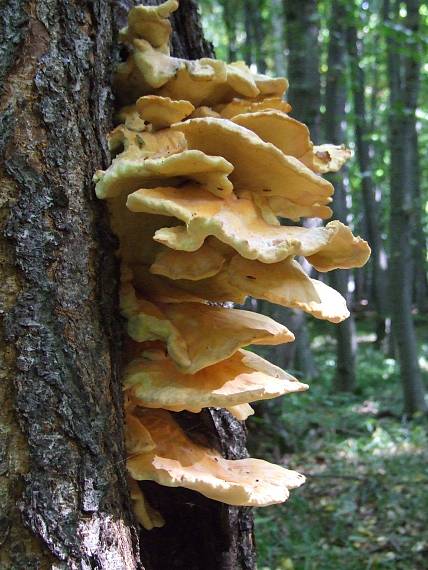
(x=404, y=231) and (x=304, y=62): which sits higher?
(x=304, y=62)

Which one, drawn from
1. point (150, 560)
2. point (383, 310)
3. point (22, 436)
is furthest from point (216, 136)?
point (383, 310)

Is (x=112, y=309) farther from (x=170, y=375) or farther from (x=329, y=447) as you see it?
(x=329, y=447)

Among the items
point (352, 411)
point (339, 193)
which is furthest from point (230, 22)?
point (352, 411)

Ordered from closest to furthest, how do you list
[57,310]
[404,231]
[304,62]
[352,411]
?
[57,310] < [304,62] < [404,231] < [352,411]

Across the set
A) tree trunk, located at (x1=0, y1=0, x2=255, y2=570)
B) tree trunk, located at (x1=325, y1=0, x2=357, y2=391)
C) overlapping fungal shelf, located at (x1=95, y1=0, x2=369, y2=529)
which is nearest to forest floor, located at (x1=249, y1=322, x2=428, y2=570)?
tree trunk, located at (x1=325, y1=0, x2=357, y2=391)

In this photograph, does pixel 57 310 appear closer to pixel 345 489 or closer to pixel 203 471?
pixel 203 471

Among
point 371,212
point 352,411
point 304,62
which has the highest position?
point 304,62
